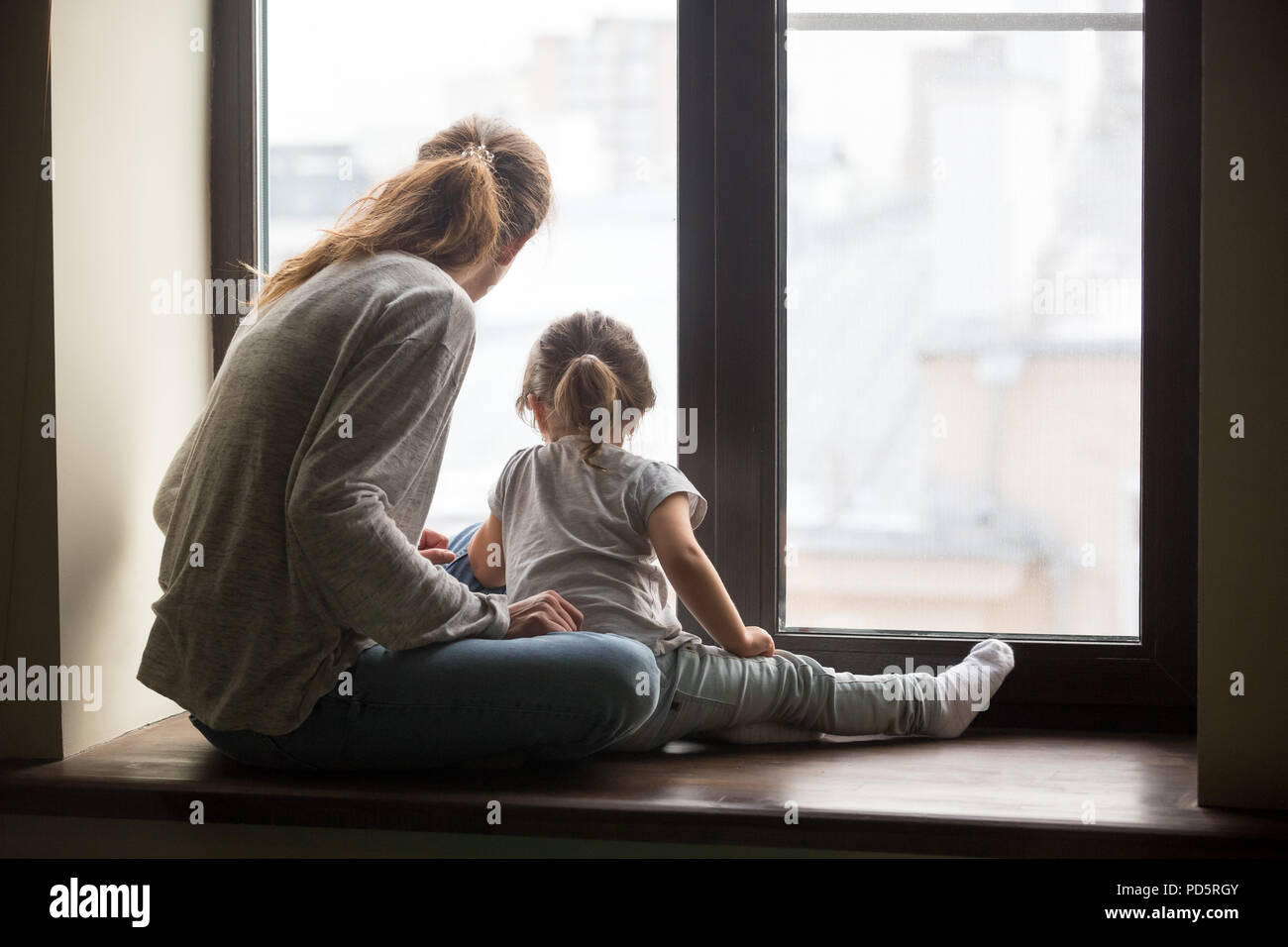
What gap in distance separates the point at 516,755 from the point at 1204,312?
0.90 metres

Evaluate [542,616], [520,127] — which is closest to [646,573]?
[542,616]

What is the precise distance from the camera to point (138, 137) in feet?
5.00

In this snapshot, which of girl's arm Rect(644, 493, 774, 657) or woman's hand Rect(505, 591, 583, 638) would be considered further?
girl's arm Rect(644, 493, 774, 657)

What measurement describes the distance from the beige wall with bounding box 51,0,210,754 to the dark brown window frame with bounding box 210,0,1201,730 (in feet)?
0.35

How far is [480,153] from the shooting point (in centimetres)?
138

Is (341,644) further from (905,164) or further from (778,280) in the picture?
(905,164)

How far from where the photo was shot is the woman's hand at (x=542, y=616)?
1314 millimetres

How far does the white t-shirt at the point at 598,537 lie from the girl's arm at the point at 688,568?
0.02 metres

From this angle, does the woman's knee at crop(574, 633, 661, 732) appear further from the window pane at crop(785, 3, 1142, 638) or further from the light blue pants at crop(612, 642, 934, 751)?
the window pane at crop(785, 3, 1142, 638)

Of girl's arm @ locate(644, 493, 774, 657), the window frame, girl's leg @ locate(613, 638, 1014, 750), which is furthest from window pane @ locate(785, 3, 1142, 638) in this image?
girl's arm @ locate(644, 493, 774, 657)

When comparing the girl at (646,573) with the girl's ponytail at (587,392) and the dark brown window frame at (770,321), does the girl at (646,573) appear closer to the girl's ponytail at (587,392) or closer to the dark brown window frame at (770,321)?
the girl's ponytail at (587,392)

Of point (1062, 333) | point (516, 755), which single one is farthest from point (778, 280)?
point (516, 755)

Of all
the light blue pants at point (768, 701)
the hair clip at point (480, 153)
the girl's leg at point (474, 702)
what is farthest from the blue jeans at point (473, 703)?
the hair clip at point (480, 153)

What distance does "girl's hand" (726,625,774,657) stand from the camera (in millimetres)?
1465
